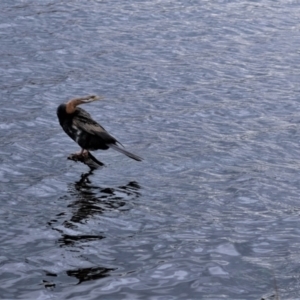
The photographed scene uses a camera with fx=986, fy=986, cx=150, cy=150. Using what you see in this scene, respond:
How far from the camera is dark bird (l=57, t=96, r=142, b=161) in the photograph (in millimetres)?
12438

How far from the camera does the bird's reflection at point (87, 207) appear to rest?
373 inches

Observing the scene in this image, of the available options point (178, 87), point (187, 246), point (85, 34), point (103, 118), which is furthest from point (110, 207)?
point (85, 34)

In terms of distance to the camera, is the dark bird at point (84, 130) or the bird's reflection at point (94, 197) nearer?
the bird's reflection at point (94, 197)

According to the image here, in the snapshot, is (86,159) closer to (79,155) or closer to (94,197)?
(79,155)

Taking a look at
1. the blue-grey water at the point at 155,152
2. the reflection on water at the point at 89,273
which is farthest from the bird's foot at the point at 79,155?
the reflection on water at the point at 89,273

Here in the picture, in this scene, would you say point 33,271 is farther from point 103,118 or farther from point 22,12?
point 22,12

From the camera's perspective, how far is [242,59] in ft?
59.4

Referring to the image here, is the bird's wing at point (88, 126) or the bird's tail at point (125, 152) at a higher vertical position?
the bird's wing at point (88, 126)

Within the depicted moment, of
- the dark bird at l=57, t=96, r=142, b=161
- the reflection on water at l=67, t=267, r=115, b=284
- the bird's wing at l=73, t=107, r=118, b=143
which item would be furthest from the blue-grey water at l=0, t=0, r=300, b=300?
the bird's wing at l=73, t=107, r=118, b=143

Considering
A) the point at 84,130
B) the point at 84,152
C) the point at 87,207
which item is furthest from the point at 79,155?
the point at 87,207

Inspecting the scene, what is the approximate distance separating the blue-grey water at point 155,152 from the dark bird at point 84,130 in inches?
12.9

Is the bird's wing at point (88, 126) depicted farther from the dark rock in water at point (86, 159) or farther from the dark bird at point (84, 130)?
the dark rock in water at point (86, 159)

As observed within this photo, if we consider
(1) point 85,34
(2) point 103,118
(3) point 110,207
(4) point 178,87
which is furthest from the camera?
(1) point 85,34

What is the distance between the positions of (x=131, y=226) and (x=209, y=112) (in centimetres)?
473
